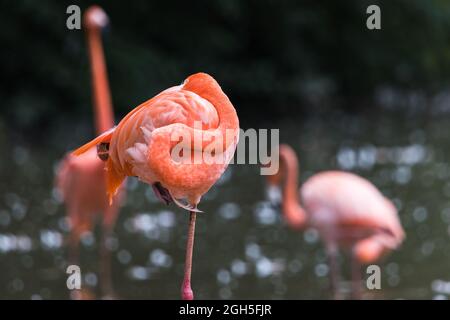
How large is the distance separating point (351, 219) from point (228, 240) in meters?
1.45

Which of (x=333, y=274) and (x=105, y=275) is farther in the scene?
(x=105, y=275)

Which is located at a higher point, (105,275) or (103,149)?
(103,149)

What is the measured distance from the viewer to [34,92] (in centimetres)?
1223

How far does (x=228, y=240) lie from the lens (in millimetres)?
6316

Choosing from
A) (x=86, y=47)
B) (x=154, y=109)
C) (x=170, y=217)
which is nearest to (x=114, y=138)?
(x=154, y=109)

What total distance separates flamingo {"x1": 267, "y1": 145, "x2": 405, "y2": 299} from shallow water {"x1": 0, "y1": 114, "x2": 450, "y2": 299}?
20 cm

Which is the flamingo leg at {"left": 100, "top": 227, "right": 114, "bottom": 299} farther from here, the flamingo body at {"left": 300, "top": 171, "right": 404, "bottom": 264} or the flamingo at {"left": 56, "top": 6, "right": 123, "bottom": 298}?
the flamingo body at {"left": 300, "top": 171, "right": 404, "bottom": 264}

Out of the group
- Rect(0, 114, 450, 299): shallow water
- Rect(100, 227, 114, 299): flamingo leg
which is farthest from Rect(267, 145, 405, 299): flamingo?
Rect(100, 227, 114, 299): flamingo leg

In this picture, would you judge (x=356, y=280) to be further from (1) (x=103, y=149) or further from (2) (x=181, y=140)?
(2) (x=181, y=140)

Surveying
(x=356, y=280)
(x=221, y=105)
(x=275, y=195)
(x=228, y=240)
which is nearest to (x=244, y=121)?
(x=228, y=240)

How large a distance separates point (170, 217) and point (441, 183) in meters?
Result: 2.51

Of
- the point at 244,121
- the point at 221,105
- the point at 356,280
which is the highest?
the point at 221,105

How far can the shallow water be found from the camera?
509 cm
